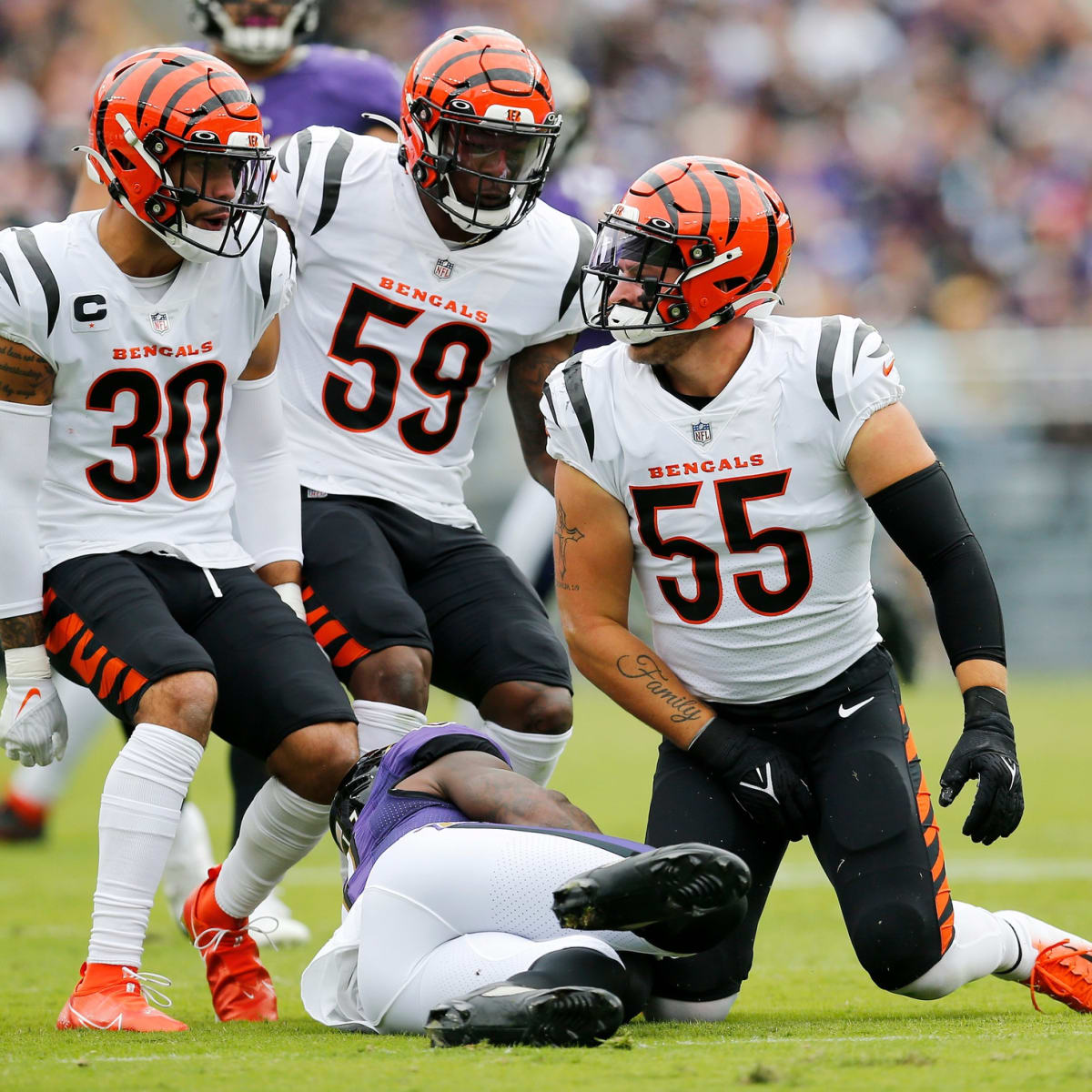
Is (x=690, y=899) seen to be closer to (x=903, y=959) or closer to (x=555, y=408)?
(x=903, y=959)

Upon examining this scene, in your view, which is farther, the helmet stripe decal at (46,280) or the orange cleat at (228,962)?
the orange cleat at (228,962)

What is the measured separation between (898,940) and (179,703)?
1549 mm

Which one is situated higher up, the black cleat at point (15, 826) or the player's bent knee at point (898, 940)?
the player's bent knee at point (898, 940)

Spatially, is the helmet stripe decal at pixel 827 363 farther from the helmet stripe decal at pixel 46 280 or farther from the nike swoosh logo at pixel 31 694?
the nike swoosh logo at pixel 31 694

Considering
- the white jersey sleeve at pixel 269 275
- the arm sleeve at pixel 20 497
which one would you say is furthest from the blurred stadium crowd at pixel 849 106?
the arm sleeve at pixel 20 497

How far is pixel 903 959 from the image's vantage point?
3.72 m

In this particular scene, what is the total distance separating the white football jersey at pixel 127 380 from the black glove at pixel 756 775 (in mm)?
1160

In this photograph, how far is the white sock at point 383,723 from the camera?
4211mm

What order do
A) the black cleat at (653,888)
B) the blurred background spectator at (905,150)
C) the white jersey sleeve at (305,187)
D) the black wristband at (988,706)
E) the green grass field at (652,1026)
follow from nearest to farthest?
the green grass field at (652,1026) → the black cleat at (653,888) → the black wristband at (988,706) → the white jersey sleeve at (305,187) → the blurred background spectator at (905,150)

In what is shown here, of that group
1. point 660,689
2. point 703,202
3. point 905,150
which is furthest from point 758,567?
point 905,150

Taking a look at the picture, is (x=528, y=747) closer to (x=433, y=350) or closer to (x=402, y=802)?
(x=402, y=802)

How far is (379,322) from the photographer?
457cm

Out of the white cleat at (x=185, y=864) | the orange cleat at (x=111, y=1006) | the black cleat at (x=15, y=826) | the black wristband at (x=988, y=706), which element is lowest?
the black cleat at (x=15, y=826)

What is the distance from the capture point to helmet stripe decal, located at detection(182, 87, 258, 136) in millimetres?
3898
